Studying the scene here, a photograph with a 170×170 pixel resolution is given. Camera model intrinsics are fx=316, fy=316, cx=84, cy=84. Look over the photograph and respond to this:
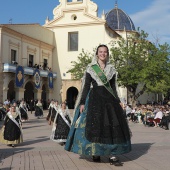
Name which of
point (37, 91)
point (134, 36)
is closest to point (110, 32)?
point (134, 36)

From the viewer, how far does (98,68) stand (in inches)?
253

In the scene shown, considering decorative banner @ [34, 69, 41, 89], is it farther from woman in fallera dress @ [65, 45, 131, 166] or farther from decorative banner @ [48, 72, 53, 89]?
woman in fallera dress @ [65, 45, 131, 166]

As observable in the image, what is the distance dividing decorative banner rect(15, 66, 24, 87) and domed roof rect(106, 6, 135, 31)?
21974 mm

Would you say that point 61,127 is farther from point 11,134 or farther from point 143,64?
point 143,64

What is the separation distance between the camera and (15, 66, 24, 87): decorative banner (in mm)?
30516

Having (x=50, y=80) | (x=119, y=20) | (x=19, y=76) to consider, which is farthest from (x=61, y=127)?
(x=119, y=20)

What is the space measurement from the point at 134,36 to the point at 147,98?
2074 cm

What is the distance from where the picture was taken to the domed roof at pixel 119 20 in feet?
162

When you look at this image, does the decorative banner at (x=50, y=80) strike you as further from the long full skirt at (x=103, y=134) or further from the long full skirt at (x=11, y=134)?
the long full skirt at (x=103, y=134)

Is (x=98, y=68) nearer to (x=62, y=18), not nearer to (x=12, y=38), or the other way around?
(x=12, y=38)

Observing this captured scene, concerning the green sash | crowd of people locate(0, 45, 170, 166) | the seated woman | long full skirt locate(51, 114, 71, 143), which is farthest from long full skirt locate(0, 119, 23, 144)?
the seated woman

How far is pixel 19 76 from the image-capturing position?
101ft

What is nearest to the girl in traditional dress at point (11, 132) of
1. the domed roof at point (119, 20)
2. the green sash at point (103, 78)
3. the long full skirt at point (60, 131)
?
the long full skirt at point (60, 131)

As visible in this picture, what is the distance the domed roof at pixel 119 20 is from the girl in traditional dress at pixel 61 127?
4010 centimetres
